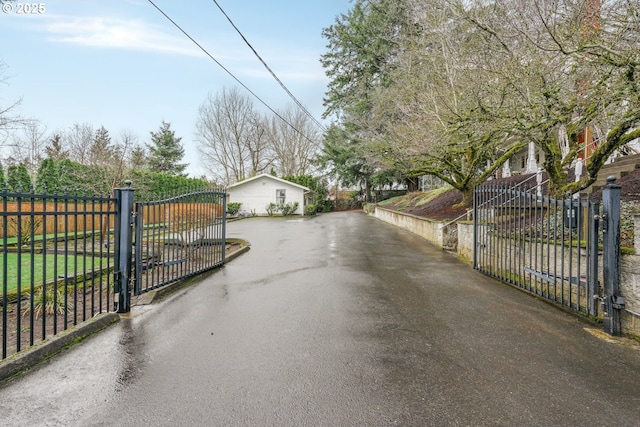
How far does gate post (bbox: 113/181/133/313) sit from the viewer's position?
399 centimetres

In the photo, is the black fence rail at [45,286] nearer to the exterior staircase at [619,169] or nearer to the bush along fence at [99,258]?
the bush along fence at [99,258]

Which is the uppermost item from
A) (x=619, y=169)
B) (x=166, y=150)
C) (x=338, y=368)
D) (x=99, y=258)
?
(x=166, y=150)

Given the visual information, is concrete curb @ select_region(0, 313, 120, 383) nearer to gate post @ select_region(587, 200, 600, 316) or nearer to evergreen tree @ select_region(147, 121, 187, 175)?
gate post @ select_region(587, 200, 600, 316)

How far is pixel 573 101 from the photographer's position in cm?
536

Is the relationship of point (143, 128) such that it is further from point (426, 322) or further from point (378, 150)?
point (426, 322)

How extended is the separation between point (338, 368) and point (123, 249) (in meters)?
3.05

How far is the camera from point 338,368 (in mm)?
2660

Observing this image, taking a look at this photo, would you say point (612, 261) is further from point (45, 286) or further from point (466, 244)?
point (45, 286)

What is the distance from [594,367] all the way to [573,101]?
455cm

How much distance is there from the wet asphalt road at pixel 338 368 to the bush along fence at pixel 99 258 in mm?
481

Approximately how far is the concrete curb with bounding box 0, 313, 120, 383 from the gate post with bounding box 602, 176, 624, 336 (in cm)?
→ 544

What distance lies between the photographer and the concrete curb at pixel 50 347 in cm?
251

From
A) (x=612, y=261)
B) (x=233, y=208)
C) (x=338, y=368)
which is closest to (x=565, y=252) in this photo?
(x=612, y=261)

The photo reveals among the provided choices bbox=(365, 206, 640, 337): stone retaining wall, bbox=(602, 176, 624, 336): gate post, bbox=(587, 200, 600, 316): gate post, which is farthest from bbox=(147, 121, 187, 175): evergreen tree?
bbox=(602, 176, 624, 336): gate post
